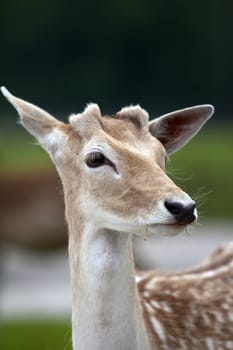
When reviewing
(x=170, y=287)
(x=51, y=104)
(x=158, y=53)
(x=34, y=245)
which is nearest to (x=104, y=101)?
(x=51, y=104)

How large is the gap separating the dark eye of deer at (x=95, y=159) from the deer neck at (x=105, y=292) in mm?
277

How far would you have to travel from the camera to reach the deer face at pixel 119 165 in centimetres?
702

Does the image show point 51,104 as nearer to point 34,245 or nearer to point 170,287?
point 34,245

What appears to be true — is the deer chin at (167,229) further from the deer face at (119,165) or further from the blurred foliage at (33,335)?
the blurred foliage at (33,335)

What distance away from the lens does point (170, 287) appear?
8578 mm

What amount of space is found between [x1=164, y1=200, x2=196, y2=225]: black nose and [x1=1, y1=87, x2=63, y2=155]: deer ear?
40.7 inches

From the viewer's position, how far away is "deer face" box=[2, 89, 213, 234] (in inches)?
277

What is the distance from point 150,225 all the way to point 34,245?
32.5ft

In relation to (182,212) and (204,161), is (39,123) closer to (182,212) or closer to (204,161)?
(182,212)

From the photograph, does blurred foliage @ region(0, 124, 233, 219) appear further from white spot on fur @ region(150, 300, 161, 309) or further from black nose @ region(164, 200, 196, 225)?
black nose @ region(164, 200, 196, 225)

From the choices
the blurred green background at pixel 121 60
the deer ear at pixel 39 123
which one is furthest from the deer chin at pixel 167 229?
the blurred green background at pixel 121 60

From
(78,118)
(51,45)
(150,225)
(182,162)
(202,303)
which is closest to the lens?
(150,225)

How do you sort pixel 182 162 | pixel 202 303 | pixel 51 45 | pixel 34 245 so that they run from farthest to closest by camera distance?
1. pixel 51 45
2. pixel 182 162
3. pixel 34 245
4. pixel 202 303

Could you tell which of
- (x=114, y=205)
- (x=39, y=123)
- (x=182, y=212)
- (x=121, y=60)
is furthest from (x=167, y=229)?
(x=121, y=60)
